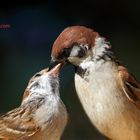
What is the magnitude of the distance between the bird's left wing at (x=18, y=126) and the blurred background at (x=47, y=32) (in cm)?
9

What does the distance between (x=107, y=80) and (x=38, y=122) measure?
236mm

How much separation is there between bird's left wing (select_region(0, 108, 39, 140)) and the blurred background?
0.09 meters

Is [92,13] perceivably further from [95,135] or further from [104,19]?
[95,135]

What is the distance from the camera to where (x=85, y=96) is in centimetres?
140

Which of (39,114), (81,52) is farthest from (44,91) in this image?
(81,52)

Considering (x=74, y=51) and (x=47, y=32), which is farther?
(x=47, y=32)

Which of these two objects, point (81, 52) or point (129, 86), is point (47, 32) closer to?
point (81, 52)

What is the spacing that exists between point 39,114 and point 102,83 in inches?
8.3

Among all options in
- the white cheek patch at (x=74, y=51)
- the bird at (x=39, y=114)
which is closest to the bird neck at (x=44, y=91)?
the bird at (x=39, y=114)

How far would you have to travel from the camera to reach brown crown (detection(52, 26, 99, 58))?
4.59ft

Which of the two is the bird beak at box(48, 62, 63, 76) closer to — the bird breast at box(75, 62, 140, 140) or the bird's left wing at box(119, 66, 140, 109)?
the bird breast at box(75, 62, 140, 140)

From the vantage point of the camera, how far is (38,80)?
1482 millimetres

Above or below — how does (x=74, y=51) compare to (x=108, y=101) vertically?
above

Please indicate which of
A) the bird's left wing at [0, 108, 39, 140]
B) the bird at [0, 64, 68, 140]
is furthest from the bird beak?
the bird's left wing at [0, 108, 39, 140]
